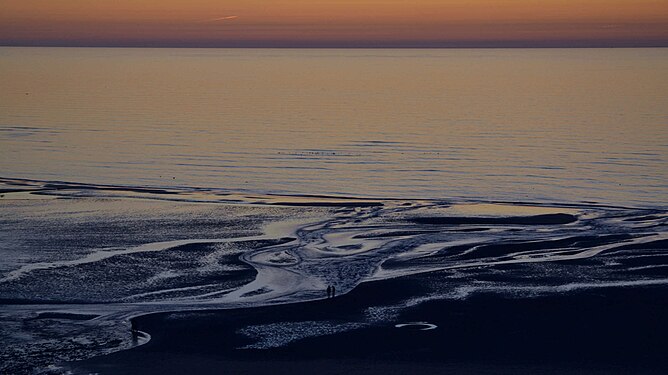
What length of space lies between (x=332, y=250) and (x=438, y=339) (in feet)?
29.5

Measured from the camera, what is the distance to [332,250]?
99.6ft

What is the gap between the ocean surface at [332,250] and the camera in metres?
21.2

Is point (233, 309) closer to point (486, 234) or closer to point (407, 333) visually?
point (407, 333)

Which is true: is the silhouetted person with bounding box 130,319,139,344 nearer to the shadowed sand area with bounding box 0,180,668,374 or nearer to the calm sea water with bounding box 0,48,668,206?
the shadowed sand area with bounding box 0,180,668,374

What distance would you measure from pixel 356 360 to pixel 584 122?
5695 cm

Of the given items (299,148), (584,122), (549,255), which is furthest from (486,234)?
(584,122)

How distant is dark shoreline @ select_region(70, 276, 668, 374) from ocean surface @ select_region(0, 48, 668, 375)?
7 centimetres

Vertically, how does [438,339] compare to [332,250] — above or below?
below

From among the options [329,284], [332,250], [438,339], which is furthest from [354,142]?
[438,339]

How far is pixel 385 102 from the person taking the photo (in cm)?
9431

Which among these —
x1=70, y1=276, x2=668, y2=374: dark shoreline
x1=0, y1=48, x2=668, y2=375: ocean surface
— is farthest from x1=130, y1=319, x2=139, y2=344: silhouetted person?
x1=70, y1=276, x2=668, y2=374: dark shoreline

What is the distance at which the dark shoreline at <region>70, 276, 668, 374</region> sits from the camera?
794 inches

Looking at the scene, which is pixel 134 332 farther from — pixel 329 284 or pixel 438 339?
pixel 438 339

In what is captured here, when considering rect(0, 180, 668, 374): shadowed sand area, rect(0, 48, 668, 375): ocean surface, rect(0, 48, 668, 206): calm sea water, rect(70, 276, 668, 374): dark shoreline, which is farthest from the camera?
rect(0, 48, 668, 206): calm sea water
